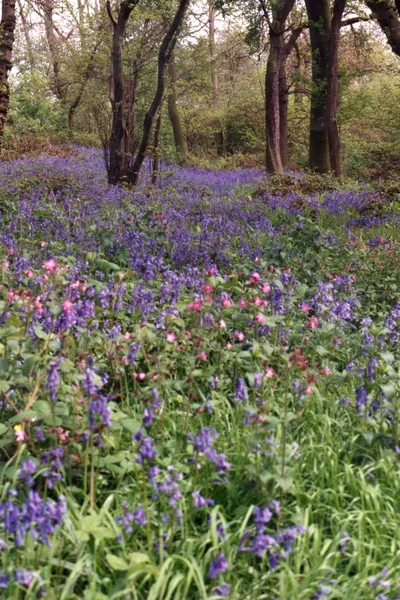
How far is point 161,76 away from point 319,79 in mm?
5601

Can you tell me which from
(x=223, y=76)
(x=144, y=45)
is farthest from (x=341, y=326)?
(x=223, y=76)

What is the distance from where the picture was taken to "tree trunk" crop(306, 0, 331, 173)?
44.5 ft

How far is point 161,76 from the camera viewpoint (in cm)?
981

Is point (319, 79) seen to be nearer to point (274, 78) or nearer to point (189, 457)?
point (274, 78)

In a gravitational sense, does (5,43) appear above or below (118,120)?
above

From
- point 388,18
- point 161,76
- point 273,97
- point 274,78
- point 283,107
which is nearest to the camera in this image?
point 161,76

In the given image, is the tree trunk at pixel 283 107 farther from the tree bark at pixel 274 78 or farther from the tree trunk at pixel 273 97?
the tree trunk at pixel 273 97

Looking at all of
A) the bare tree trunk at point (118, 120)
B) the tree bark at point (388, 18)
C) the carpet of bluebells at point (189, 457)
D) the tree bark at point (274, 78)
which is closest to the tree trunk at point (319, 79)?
the tree bark at point (274, 78)

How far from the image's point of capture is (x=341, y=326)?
366 cm

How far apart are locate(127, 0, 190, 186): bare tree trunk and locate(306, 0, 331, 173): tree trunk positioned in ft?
15.9

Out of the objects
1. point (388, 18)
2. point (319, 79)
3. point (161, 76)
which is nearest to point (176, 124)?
point (319, 79)

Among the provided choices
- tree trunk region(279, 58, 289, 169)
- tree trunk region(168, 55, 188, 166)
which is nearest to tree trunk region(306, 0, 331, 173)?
tree trunk region(279, 58, 289, 169)

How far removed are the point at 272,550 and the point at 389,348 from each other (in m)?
2.04

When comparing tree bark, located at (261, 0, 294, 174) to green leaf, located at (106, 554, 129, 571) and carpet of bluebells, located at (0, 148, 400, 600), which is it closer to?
carpet of bluebells, located at (0, 148, 400, 600)
